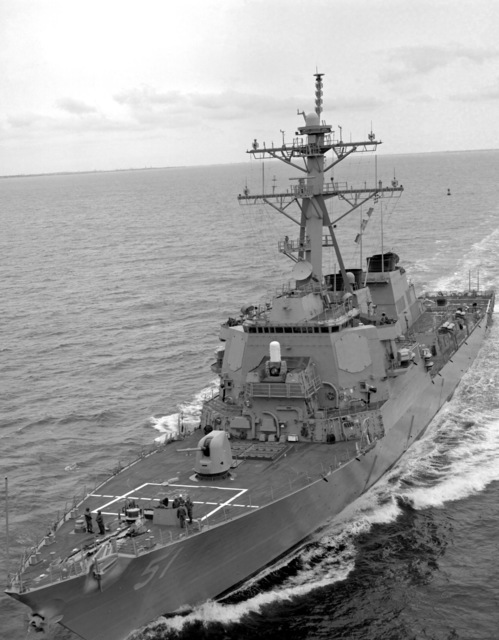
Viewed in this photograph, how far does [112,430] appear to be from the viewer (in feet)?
87.1

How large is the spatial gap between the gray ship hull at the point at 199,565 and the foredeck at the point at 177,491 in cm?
24

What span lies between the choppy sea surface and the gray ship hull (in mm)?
470

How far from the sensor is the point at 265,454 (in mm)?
20188

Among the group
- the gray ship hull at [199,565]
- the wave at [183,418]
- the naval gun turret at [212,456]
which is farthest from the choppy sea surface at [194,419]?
the naval gun turret at [212,456]

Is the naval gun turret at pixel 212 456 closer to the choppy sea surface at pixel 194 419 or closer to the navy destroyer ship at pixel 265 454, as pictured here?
the navy destroyer ship at pixel 265 454

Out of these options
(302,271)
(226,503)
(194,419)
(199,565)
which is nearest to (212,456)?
(226,503)

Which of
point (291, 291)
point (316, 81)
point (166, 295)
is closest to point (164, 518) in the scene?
point (291, 291)

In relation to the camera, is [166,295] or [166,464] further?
[166,295]

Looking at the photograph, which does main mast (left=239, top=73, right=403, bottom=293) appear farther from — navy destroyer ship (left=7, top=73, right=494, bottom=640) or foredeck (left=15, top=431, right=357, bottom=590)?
foredeck (left=15, top=431, right=357, bottom=590)

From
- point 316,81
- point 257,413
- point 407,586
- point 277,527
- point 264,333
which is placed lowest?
point 407,586

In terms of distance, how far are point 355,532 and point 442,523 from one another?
92.2 inches

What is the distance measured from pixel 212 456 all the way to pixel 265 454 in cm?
226

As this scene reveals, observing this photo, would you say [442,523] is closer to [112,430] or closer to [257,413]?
[257,413]

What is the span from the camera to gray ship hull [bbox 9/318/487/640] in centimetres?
1441
